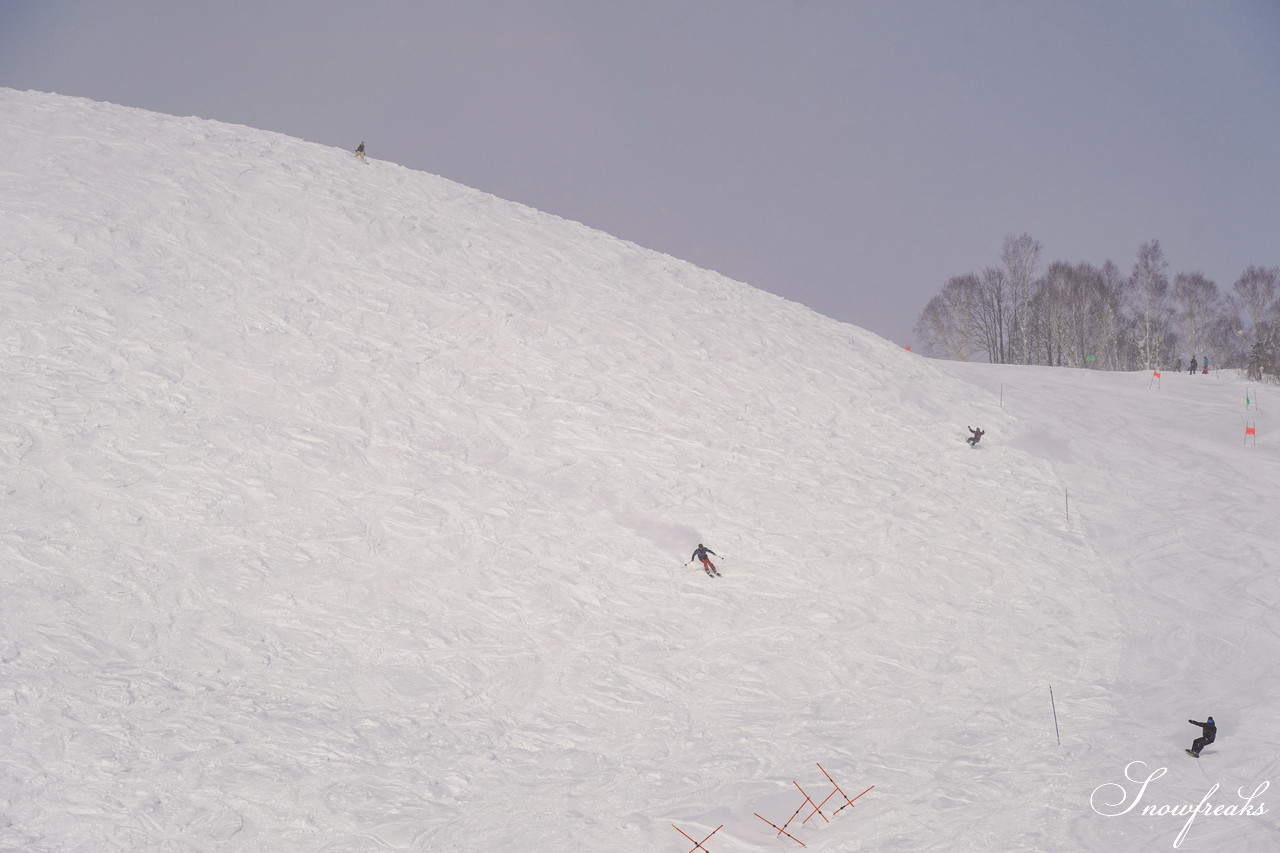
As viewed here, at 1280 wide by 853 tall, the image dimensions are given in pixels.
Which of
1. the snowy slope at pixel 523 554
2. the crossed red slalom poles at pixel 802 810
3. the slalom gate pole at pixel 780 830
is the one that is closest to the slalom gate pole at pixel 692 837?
the crossed red slalom poles at pixel 802 810

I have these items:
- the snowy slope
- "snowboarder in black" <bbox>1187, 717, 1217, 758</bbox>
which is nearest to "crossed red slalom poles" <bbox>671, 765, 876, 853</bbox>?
the snowy slope

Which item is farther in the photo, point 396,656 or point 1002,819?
point 396,656

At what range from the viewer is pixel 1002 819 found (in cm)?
1061

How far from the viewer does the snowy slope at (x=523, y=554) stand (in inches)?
437

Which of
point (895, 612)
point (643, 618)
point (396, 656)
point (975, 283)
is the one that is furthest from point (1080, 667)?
point (975, 283)

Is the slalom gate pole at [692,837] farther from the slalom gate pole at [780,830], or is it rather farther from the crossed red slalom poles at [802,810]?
the slalom gate pole at [780,830]

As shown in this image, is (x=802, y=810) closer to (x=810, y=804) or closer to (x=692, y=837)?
(x=810, y=804)

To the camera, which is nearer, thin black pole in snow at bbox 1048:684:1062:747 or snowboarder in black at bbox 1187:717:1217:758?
snowboarder in black at bbox 1187:717:1217:758

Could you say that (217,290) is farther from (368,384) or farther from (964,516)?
(964,516)

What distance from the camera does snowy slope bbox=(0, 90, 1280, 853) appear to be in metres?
11.1

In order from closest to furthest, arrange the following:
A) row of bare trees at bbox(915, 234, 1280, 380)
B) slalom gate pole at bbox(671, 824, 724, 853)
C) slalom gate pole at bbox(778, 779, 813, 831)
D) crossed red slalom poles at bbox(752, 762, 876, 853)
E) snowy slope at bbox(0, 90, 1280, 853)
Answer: slalom gate pole at bbox(671, 824, 724, 853) < crossed red slalom poles at bbox(752, 762, 876, 853) < slalom gate pole at bbox(778, 779, 813, 831) < snowy slope at bbox(0, 90, 1280, 853) < row of bare trees at bbox(915, 234, 1280, 380)

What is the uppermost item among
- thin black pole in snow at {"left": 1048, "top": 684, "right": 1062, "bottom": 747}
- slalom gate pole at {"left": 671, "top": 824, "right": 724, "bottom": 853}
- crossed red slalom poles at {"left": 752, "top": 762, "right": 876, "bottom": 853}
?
thin black pole in snow at {"left": 1048, "top": 684, "right": 1062, "bottom": 747}

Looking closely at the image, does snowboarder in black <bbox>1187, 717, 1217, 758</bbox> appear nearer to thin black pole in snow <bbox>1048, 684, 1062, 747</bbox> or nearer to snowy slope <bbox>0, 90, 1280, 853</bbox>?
snowy slope <bbox>0, 90, 1280, 853</bbox>

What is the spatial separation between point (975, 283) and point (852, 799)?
5590 centimetres
